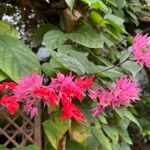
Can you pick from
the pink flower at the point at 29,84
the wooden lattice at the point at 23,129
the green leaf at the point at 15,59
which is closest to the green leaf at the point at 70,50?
the green leaf at the point at 15,59

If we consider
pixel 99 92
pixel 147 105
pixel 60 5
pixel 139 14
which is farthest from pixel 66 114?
pixel 147 105

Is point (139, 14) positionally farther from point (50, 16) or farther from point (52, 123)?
point (52, 123)

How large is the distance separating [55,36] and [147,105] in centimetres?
184

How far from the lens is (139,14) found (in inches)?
103

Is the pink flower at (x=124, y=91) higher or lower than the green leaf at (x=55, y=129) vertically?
higher

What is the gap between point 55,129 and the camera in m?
1.30

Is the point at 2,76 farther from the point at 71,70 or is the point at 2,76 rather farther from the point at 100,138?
the point at 100,138

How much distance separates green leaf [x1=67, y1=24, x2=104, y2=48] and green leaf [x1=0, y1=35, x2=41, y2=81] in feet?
0.63

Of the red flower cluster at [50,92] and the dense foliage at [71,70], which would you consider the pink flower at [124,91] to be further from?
the red flower cluster at [50,92]

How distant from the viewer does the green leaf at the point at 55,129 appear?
129 cm

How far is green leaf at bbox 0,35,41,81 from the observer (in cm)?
126

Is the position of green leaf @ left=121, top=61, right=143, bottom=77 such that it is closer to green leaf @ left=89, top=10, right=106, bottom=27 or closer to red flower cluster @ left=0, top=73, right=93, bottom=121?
green leaf @ left=89, top=10, right=106, bottom=27

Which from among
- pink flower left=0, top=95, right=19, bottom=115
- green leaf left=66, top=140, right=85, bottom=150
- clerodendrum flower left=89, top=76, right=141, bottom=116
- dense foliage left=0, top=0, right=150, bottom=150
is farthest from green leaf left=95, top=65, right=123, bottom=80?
pink flower left=0, top=95, right=19, bottom=115

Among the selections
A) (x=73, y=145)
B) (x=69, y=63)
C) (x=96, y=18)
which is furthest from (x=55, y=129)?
(x=96, y=18)
